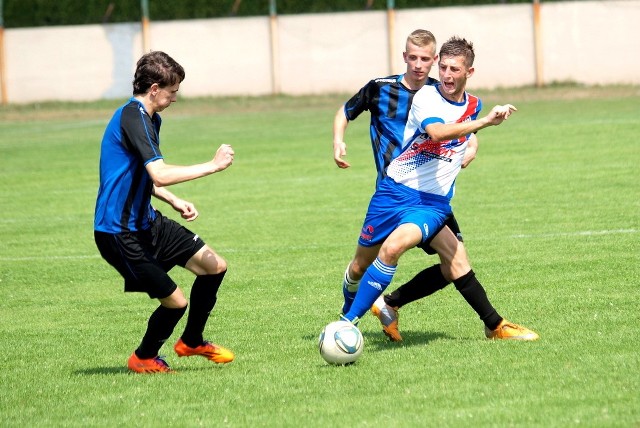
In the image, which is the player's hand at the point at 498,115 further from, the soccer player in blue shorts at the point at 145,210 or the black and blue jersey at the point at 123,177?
the black and blue jersey at the point at 123,177

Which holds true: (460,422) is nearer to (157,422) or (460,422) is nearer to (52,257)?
(157,422)

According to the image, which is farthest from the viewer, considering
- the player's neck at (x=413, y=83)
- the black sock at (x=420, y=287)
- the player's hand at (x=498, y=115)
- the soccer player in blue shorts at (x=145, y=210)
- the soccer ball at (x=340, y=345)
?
the player's neck at (x=413, y=83)

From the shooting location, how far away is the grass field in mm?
6117

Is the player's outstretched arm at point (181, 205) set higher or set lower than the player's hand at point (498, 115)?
lower

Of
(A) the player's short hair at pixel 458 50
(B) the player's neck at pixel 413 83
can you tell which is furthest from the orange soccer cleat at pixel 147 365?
(B) the player's neck at pixel 413 83

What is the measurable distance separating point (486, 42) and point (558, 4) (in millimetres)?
2618

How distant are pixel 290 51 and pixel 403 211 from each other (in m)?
31.6

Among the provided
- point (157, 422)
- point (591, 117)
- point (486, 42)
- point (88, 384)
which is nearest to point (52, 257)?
point (88, 384)

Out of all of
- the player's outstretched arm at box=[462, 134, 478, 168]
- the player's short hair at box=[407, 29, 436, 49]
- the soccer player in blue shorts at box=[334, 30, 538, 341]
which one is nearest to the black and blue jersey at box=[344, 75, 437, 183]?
the soccer player in blue shorts at box=[334, 30, 538, 341]

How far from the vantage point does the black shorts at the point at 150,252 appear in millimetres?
6957

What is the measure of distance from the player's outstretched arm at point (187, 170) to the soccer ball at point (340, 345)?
53.5 inches

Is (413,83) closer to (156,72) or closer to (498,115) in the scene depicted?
(498,115)

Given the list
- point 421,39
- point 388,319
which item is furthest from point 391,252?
point 421,39

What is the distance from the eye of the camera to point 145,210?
23.2 ft
